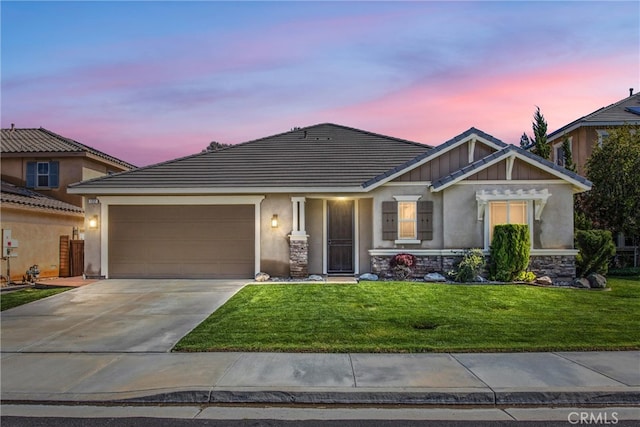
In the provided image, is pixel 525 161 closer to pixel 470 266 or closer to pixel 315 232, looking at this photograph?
pixel 470 266

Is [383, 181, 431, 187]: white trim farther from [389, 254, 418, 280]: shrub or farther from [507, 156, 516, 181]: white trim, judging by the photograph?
[507, 156, 516, 181]: white trim

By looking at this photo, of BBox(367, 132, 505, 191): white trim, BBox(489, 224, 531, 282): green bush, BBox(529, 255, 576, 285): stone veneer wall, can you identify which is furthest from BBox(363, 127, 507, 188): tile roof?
BBox(529, 255, 576, 285): stone veneer wall

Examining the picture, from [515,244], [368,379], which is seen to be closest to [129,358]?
[368,379]

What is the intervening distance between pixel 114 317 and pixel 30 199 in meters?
9.88

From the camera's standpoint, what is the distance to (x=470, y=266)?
43.0 feet

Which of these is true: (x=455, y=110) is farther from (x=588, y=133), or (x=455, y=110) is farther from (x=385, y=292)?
(x=385, y=292)

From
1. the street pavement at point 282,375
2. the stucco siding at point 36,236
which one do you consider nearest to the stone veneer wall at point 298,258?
the street pavement at point 282,375

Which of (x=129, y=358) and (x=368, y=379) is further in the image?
(x=129, y=358)

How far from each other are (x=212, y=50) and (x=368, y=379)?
1244cm

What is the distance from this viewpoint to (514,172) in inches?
539

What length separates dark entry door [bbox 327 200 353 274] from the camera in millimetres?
15133

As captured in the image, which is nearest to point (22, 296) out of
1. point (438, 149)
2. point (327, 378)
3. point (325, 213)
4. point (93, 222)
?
point (93, 222)

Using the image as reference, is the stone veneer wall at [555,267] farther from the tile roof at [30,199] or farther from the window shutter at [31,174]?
the window shutter at [31,174]

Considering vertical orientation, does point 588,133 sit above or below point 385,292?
above
